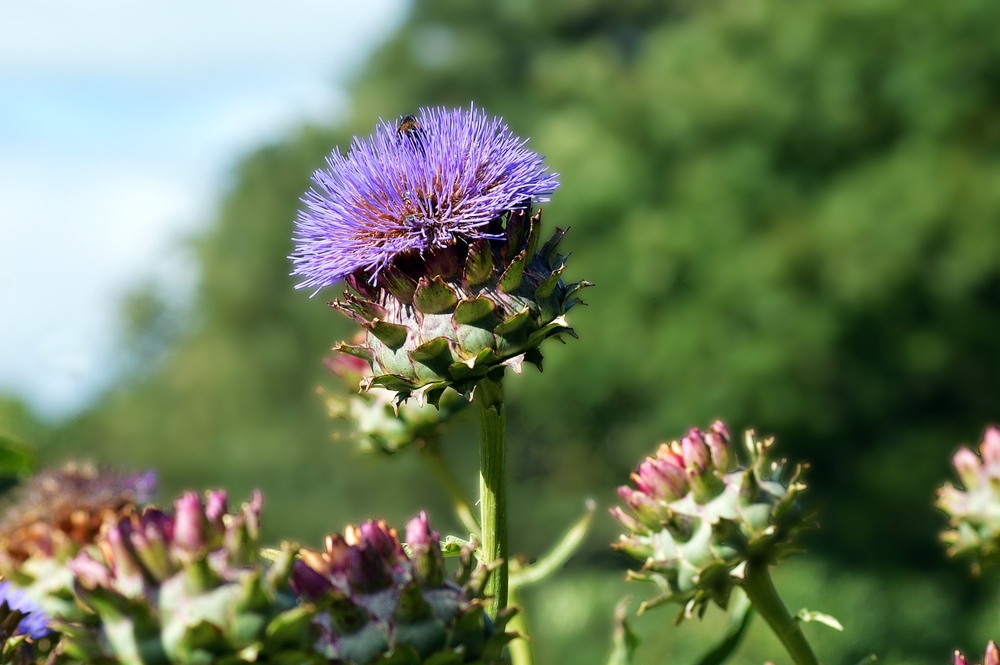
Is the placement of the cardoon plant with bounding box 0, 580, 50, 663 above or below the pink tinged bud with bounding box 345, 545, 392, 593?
above

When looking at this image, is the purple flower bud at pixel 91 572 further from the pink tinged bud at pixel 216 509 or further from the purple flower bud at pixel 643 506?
the purple flower bud at pixel 643 506

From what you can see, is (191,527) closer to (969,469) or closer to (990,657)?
(990,657)

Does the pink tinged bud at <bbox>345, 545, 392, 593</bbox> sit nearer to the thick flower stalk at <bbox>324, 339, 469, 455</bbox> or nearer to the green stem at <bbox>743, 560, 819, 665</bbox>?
the green stem at <bbox>743, 560, 819, 665</bbox>

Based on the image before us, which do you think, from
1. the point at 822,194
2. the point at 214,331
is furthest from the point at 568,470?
the point at 214,331

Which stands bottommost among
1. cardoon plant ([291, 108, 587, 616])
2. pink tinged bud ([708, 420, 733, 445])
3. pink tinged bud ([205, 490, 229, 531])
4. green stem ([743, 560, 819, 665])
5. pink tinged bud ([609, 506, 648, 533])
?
green stem ([743, 560, 819, 665])

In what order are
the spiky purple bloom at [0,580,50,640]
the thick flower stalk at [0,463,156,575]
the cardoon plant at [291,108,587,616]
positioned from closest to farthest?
the spiky purple bloom at [0,580,50,640] → the cardoon plant at [291,108,587,616] → the thick flower stalk at [0,463,156,575]

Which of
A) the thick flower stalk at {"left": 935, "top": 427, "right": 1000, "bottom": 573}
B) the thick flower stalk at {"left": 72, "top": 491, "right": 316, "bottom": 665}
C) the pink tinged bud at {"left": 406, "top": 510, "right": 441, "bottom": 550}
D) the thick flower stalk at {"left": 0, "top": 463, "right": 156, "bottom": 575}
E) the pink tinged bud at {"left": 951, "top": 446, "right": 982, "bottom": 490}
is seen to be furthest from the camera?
the thick flower stalk at {"left": 0, "top": 463, "right": 156, "bottom": 575}

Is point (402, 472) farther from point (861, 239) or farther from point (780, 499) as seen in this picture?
point (780, 499)

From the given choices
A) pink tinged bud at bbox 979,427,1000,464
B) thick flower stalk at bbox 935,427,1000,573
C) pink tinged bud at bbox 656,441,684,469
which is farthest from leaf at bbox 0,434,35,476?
pink tinged bud at bbox 979,427,1000,464
